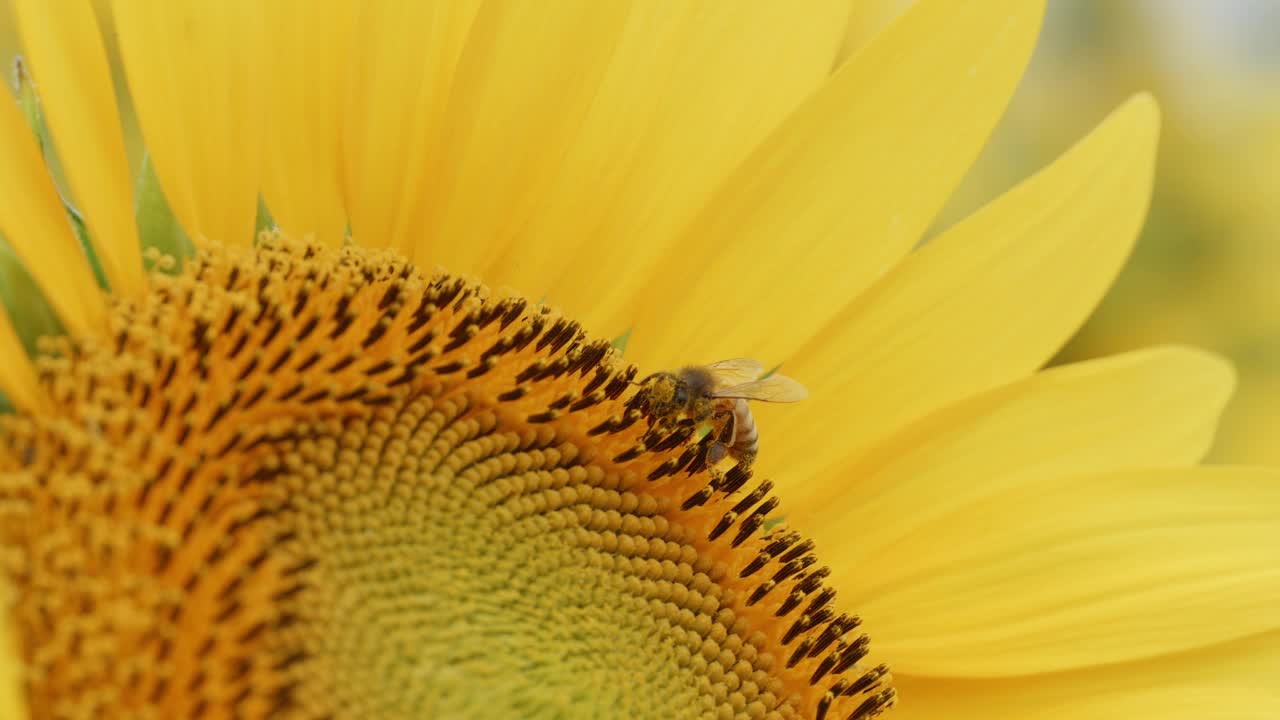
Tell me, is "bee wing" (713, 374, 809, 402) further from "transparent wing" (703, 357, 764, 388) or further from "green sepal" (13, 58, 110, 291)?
"green sepal" (13, 58, 110, 291)

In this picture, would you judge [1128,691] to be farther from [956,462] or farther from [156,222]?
[156,222]

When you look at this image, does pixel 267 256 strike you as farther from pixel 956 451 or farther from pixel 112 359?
pixel 956 451

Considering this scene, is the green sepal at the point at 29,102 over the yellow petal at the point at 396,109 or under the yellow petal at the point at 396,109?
under

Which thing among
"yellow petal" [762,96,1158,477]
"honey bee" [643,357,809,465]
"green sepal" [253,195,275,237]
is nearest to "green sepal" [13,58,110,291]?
"green sepal" [253,195,275,237]

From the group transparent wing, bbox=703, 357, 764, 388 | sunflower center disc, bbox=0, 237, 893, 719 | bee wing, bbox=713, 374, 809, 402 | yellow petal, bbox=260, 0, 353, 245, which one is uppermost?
yellow petal, bbox=260, 0, 353, 245

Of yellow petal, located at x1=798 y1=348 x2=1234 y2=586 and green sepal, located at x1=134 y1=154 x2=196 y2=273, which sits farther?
yellow petal, located at x1=798 y1=348 x2=1234 y2=586

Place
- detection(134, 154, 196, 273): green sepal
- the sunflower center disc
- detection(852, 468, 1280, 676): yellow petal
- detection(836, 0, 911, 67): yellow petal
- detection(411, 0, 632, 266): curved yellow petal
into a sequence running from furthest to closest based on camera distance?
detection(836, 0, 911, 67): yellow petal → detection(852, 468, 1280, 676): yellow petal → detection(411, 0, 632, 266): curved yellow petal → detection(134, 154, 196, 273): green sepal → the sunflower center disc

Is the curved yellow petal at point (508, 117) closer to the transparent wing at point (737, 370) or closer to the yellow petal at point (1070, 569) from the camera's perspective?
the transparent wing at point (737, 370)

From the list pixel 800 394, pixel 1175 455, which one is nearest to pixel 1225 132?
pixel 1175 455

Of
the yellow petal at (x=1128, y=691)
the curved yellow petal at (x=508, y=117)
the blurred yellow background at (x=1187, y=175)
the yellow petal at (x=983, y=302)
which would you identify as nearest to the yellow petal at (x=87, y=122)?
the curved yellow petal at (x=508, y=117)
